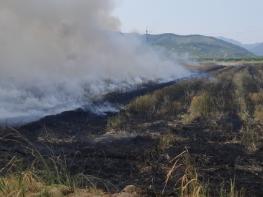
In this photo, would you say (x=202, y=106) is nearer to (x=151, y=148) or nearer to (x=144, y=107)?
(x=144, y=107)

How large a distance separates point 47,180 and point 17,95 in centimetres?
1720

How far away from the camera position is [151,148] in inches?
658

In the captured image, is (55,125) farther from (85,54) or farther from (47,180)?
(85,54)

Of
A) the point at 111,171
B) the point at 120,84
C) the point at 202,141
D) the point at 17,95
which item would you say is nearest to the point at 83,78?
the point at 120,84

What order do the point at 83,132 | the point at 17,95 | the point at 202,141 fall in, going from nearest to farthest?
the point at 202,141, the point at 83,132, the point at 17,95

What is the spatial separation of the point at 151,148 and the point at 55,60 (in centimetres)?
2108

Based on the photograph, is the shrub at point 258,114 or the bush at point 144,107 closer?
the shrub at point 258,114

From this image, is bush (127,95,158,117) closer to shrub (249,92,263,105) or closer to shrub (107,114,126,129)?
shrub (107,114,126,129)

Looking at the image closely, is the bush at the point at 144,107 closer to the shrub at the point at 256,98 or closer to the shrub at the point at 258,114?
the shrub at the point at 258,114

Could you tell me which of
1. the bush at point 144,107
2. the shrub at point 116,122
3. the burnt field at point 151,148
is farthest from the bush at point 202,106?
the shrub at point 116,122

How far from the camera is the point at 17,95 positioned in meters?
25.5

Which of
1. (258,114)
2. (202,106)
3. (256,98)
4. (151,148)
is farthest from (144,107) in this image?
(151,148)

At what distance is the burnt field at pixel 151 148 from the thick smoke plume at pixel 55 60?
2411 mm

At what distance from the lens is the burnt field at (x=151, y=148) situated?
10.3m
